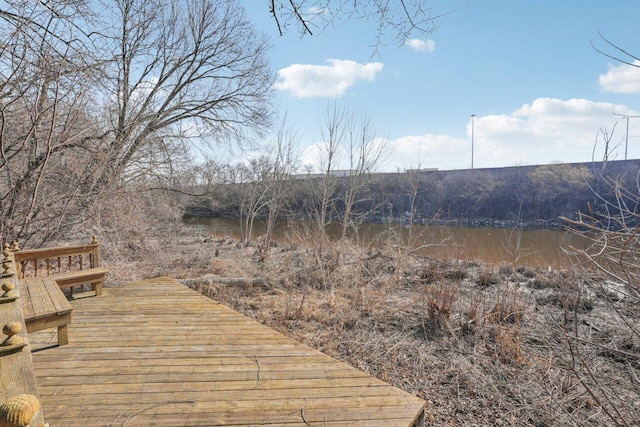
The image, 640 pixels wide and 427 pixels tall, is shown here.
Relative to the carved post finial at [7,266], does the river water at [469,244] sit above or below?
below

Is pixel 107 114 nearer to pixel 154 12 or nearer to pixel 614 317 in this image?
pixel 154 12

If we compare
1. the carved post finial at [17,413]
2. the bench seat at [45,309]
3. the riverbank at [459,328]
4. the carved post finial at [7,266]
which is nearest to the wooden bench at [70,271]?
the carved post finial at [7,266]

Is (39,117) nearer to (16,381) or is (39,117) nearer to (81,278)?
(81,278)

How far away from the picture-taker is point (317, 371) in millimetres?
2650

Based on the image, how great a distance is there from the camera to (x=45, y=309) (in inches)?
110

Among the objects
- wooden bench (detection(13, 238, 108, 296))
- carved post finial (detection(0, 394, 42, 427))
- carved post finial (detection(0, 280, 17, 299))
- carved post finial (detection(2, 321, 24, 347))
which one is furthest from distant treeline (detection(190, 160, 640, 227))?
carved post finial (detection(0, 394, 42, 427))

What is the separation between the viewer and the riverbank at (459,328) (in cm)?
288

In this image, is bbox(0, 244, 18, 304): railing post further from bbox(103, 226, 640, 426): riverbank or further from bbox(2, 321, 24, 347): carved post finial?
bbox(103, 226, 640, 426): riverbank

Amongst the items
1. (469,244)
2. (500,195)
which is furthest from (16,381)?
(500,195)

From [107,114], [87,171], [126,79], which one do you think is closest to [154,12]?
[126,79]

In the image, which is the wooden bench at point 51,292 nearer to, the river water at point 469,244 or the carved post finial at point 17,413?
the carved post finial at point 17,413

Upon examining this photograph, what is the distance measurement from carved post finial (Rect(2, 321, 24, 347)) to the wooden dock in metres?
0.70

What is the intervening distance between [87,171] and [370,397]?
265 inches

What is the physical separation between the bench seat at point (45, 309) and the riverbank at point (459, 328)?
237 centimetres
